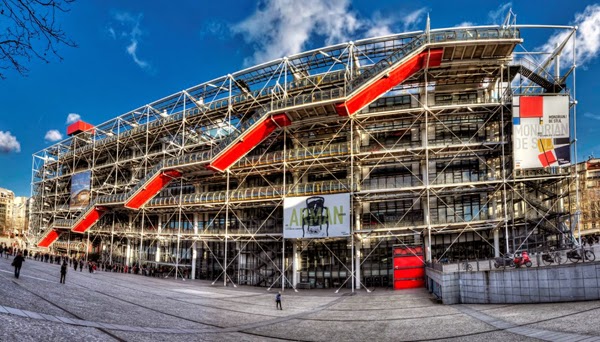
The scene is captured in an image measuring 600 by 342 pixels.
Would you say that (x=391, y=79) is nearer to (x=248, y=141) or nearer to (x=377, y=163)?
(x=377, y=163)

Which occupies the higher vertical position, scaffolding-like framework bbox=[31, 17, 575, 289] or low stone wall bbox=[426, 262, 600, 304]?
scaffolding-like framework bbox=[31, 17, 575, 289]

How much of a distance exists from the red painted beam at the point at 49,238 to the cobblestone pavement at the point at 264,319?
93.5ft

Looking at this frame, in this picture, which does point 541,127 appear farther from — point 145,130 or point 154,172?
point 145,130

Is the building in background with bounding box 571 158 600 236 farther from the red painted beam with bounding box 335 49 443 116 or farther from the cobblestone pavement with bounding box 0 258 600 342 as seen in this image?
the cobblestone pavement with bounding box 0 258 600 342

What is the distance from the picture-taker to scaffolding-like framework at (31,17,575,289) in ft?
80.1

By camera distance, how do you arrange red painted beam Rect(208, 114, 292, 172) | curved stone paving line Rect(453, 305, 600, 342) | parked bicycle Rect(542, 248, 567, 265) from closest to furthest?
curved stone paving line Rect(453, 305, 600, 342) < parked bicycle Rect(542, 248, 567, 265) < red painted beam Rect(208, 114, 292, 172)

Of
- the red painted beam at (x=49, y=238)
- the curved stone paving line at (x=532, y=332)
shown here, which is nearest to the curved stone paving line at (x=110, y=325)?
the curved stone paving line at (x=532, y=332)

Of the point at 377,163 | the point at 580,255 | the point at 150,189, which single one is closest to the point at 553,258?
the point at 580,255

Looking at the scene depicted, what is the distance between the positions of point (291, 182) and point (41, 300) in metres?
19.4

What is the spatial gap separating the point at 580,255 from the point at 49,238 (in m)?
47.7

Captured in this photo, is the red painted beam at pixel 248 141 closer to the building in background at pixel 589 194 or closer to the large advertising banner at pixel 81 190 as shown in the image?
the large advertising banner at pixel 81 190

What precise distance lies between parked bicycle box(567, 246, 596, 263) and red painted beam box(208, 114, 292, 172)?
19002 mm

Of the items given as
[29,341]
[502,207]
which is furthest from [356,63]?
[29,341]

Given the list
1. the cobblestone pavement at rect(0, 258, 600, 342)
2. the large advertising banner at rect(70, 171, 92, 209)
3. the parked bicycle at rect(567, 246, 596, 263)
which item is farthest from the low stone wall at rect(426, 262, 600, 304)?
the large advertising banner at rect(70, 171, 92, 209)
